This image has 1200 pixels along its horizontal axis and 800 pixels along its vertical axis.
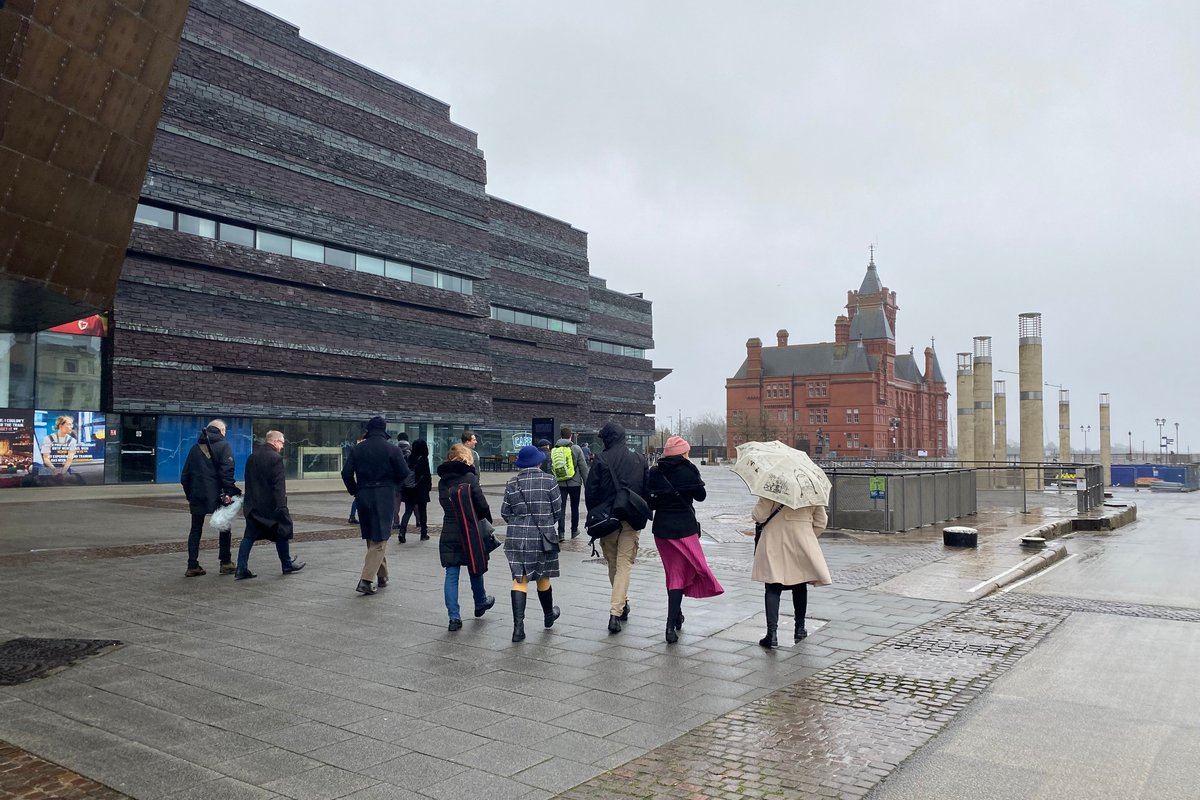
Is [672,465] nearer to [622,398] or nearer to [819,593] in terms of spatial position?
[819,593]

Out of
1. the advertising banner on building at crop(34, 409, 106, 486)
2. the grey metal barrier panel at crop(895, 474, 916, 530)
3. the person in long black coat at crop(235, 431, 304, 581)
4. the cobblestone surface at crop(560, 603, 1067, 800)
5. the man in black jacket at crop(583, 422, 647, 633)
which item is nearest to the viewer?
the cobblestone surface at crop(560, 603, 1067, 800)

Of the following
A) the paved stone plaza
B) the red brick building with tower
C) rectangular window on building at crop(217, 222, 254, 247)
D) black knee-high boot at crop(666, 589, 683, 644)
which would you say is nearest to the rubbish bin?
the paved stone plaza

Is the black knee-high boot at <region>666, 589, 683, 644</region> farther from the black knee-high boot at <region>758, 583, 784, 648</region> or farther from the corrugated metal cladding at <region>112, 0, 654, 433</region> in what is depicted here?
the corrugated metal cladding at <region>112, 0, 654, 433</region>

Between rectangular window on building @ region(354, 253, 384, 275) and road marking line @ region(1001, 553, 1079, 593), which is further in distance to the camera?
rectangular window on building @ region(354, 253, 384, 275)

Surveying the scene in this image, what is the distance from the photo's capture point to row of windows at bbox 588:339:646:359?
246 ft

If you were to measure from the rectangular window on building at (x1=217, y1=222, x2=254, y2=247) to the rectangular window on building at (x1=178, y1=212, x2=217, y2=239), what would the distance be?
13.9 inches

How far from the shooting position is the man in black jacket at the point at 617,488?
767 cm

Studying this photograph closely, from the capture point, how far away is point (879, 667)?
6.59 metres

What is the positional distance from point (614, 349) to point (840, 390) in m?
40.8

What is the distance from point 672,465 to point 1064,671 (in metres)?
3.52

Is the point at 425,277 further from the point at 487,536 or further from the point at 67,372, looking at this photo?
the point at 487,536

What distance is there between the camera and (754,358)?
115 metres

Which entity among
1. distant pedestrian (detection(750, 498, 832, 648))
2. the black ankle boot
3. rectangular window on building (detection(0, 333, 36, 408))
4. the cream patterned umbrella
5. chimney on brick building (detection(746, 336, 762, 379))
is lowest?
the black ankle boot

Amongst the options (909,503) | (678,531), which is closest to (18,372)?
(909,503)
